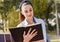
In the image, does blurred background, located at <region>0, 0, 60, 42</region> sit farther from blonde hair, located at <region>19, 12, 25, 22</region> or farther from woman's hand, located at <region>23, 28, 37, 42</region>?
woman's hand, located at <region>23, 28, 37, 42</region>

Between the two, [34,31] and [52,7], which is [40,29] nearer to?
[34,31]

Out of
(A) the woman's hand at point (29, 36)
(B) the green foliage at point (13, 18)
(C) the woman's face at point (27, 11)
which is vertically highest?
(C) the woman's face at point (27, 11)

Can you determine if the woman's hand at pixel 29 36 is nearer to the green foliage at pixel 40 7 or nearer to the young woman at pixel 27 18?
the young woman at pixel 27 18

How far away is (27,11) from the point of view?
2.59m

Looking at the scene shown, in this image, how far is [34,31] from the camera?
256 centimetres

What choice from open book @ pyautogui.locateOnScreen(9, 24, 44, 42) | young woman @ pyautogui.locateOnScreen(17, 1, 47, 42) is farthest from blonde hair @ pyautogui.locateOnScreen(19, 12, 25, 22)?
open book @ pyautogui.locateOnScreen(9, 24, 44, 42)

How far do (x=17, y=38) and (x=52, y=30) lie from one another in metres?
1.05

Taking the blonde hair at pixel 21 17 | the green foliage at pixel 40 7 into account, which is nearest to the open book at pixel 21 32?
the blonde hair at pixel 21 17

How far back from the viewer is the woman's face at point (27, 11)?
258 centimetres

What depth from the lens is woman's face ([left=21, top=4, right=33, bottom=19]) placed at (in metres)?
2.58

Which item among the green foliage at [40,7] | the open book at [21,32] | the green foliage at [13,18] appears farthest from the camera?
the green foliage at [40,7]

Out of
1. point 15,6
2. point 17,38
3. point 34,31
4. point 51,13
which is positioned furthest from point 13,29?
point 51,13

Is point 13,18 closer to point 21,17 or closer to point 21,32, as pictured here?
point 21,17

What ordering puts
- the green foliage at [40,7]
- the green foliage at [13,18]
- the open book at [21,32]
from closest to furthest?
the open book at [21,32] < the green foliage at [13,18] < the green foliage at [40,7]
